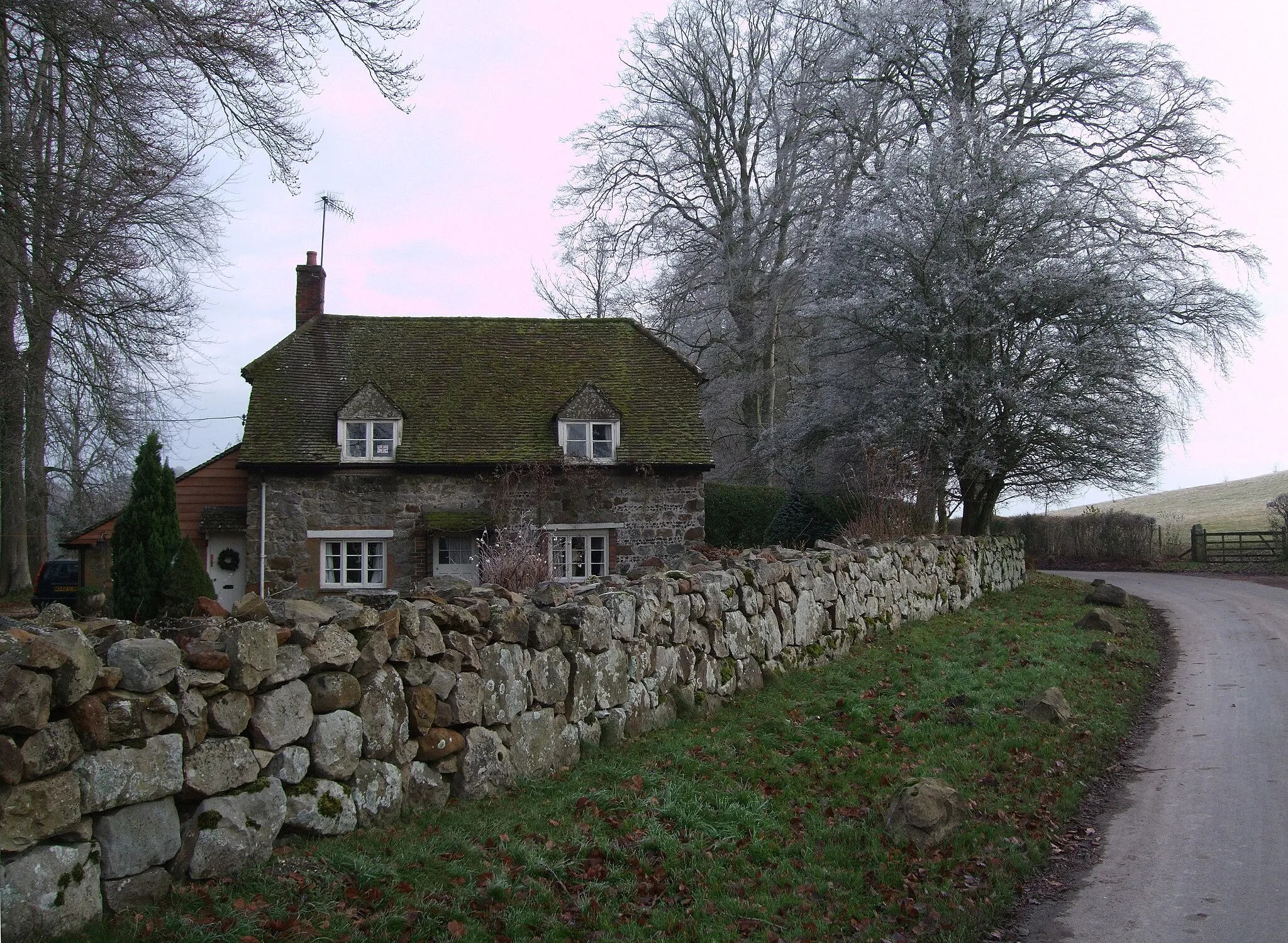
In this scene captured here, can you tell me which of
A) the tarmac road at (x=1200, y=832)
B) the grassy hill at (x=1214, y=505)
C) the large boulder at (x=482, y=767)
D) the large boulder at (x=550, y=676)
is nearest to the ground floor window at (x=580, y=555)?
the tarmac road at (x=1200, y=832)

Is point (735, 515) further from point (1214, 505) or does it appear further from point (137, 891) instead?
Answer: point (1214, 505)

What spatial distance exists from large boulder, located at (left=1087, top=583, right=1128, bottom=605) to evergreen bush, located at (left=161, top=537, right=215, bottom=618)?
15.6m

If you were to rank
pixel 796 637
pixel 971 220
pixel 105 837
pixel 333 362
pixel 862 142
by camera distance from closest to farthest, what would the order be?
pixel 105 837 < pixel 796 637 < pixel 971 220 < pixel 333 362 < pixel 862 142

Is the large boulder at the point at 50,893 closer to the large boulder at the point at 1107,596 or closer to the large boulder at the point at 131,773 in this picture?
the large boulder at the point at 131,773

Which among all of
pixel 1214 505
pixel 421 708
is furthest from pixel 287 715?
pixel 1214 505

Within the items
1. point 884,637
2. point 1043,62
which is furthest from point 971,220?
point 884,637

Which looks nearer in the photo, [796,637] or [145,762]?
[145,762]

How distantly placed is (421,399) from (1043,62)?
706 inches

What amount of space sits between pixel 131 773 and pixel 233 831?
0.62 meters

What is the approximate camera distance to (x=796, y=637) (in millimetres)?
11227

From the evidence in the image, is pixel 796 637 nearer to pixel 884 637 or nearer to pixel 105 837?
pixel 884 637

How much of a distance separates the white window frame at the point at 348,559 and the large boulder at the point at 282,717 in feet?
53.9

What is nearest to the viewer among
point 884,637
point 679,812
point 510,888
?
point 510,888

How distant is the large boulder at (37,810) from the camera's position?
4.12 metres
